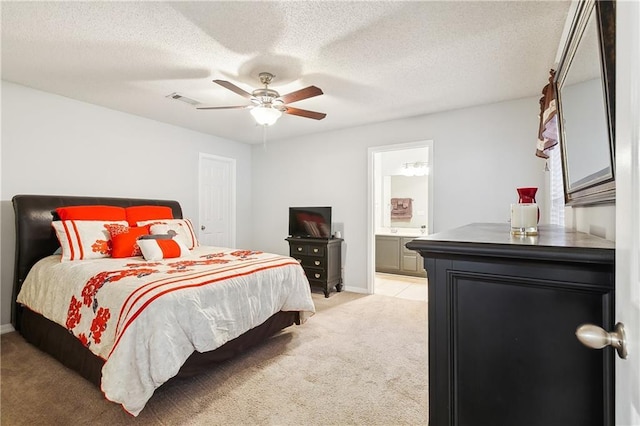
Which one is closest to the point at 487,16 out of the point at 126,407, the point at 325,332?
the point at 325,332

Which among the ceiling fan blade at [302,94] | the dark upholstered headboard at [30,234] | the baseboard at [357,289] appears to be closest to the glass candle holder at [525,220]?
the ceiling fan blade at [302,94]

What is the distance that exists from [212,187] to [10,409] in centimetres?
359

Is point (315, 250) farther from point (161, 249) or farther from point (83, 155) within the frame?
point (83, 155)

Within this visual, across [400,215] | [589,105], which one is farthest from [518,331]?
[400,215]

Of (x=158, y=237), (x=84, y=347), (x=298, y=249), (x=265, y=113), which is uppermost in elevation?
(x=265, y=113)

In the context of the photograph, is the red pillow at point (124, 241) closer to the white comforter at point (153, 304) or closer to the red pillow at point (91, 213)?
the white comforter at point (153, 304)

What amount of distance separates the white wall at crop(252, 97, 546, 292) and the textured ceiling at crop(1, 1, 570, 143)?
392 millimetres

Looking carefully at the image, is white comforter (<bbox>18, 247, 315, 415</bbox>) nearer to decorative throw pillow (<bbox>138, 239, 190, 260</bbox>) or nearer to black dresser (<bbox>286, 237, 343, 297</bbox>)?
decorative throw pillow (<bbox>138, 239, 190, 260</bbox>)

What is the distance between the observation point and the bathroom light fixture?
19.7 feet

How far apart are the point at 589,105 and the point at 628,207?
849mm

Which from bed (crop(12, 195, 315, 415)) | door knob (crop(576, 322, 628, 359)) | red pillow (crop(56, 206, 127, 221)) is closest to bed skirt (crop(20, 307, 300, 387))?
bed (crop(12, 195, 315, 415))

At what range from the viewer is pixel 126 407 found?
5.56 feet

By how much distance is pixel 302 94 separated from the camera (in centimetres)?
253

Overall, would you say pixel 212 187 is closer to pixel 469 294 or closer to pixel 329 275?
pixel 329 275
